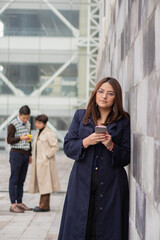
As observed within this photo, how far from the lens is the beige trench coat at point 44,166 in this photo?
24.8 feet

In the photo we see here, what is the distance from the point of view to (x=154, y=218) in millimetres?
2289

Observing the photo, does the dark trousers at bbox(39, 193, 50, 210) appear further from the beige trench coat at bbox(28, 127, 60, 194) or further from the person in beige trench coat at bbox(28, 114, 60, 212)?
the beige trench coat at bbox(28, 127, 60, 194)

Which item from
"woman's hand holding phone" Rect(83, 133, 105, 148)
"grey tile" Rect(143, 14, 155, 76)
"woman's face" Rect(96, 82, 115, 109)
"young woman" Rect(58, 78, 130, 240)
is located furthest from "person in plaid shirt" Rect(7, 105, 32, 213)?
"grey tile" Rect(143, 14, 155, 76)

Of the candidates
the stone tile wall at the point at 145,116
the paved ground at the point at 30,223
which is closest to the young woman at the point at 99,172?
the stone tile wall at the point at 145,116

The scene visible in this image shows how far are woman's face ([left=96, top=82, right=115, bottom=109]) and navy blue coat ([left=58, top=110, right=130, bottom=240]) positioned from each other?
17cm

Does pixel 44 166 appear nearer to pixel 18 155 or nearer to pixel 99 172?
pixel 18 155

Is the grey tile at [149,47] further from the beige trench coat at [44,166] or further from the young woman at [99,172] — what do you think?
the beige trench coat at [44,166]

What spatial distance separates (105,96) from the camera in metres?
3.29

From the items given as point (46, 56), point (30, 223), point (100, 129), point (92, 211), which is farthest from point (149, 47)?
point (46, 56)

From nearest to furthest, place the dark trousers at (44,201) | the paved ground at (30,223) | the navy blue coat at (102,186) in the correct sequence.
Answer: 1. the navy blue coat at (102,186)
2. the paved ground at (30,223)
3. the dark trousers at (44,201)

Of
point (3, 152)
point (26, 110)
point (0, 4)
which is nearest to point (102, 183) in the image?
point (26, 110)

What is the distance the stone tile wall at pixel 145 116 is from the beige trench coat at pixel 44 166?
4379 mm

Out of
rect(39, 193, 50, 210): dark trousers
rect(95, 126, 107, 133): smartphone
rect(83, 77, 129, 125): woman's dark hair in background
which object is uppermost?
rect(83, 77, 129, 125): woman's dark hair in background

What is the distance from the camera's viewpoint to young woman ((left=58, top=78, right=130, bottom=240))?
3.13m
